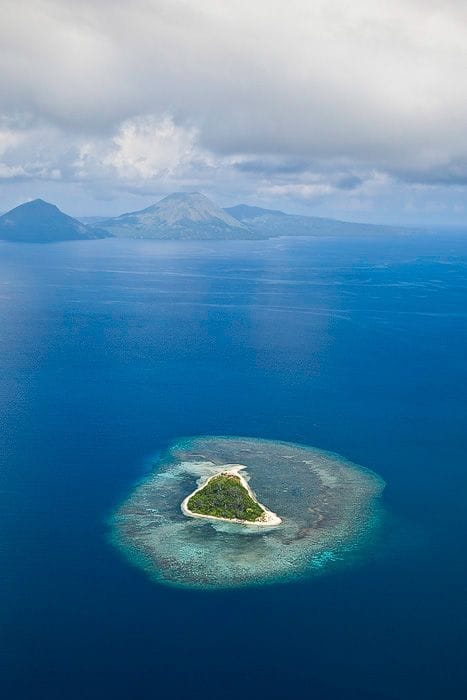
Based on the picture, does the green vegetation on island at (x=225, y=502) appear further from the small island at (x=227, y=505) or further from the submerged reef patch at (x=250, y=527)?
the submerged reef patch at (x=250, y=527)

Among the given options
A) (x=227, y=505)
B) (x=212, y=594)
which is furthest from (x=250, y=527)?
(x=212, y=594)

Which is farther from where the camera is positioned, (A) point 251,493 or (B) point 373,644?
(A) point 251,493

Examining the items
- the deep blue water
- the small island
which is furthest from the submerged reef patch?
the deep blue water

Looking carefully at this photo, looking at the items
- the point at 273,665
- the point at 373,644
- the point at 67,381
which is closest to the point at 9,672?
the point at 273,665

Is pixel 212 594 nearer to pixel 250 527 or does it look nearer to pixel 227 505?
pixel 250 527

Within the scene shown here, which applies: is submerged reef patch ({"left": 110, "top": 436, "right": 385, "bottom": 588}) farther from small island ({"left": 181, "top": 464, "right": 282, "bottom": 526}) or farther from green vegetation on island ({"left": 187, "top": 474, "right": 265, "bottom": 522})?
green vegetation on island ({"left": 187, "top": 474, "right": 265, "bottom": 522})

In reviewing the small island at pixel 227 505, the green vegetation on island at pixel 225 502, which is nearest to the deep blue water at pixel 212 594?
the small island at pixel 227 505

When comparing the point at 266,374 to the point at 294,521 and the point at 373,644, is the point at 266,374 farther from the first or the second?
the point at 373,644
